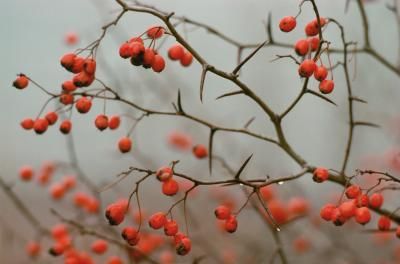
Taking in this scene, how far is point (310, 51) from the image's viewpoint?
1519 mm

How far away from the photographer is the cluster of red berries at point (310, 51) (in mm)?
1410

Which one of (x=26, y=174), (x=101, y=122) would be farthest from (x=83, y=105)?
(x=26, y=174)

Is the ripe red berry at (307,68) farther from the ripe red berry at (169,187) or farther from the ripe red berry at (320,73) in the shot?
the ripe red berry at (169,187)

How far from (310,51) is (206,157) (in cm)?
63

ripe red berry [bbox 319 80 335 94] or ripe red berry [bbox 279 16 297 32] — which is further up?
ripe red berry [bbox 279 16 297 32]

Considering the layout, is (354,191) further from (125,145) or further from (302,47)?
(125,145)

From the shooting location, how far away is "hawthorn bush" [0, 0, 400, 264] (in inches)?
58.2

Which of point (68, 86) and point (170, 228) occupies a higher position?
point (68, 86)

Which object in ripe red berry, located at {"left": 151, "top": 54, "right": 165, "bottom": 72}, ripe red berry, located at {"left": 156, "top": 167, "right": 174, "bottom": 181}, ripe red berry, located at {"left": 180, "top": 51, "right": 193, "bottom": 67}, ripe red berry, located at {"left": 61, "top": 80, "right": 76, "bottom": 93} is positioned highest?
ripe red berry, located at {"left": 151, "top": 54, "right": 165, "bottom": 72}

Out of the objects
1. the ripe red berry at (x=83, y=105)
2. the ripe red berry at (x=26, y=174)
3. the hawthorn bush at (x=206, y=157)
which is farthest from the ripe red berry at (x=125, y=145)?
the ripe red berry at (x=26, y=174)

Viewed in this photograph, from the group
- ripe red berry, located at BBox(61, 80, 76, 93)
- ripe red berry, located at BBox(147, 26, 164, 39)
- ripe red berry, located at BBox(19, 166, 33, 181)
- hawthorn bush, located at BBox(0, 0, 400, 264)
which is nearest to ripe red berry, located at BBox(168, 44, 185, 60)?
hawthorn bush, located at BBox(0, 0, 400, 264)

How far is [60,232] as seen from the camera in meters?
2.40

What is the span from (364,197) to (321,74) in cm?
28

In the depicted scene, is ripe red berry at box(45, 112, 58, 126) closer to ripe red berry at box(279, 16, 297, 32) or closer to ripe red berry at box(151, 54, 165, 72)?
ripe red berry at box(151, 54, 165, 72)
